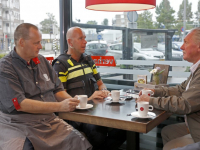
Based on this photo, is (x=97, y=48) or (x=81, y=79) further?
(x=97, y=48)

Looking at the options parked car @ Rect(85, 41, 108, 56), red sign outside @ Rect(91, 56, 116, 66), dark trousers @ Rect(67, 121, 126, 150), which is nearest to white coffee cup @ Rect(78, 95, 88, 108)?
dark trousers @ Rect(67, 121, 126, 150)

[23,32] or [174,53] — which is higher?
[23,32]

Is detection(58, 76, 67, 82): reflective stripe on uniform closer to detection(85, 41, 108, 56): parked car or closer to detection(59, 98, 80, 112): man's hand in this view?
detection(59, 98, 80, 112): man's hand

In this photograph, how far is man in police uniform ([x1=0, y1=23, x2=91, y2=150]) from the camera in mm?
2246

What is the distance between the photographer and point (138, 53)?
457 centimetres

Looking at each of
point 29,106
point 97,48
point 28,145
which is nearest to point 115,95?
point 29,106

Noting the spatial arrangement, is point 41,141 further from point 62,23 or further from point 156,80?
point 62,23

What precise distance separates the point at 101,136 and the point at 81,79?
752 mm

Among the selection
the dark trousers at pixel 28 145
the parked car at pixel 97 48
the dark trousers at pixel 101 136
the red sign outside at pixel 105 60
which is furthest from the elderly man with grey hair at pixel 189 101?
the parked car at pixel 97 48

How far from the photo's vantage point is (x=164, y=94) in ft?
9.46

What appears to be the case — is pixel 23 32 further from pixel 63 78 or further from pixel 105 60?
pixel 105 60

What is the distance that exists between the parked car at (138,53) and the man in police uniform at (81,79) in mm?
1182

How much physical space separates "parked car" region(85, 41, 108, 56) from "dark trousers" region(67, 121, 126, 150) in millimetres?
1954

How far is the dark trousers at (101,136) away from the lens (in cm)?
301
